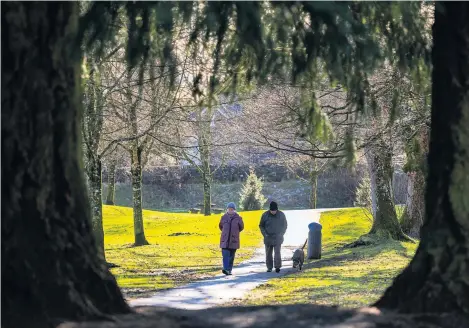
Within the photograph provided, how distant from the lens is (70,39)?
5.11 meters

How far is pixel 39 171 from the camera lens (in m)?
4.95

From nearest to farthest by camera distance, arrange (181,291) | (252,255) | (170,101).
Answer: (181,291) < (170,101) < (252,255)

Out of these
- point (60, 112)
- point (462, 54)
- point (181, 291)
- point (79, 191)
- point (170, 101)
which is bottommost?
point (181, 291)

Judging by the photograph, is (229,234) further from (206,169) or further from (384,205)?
(206,169)

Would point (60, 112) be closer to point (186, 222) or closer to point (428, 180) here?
point (428, 180)

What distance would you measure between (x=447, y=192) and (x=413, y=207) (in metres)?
21.5

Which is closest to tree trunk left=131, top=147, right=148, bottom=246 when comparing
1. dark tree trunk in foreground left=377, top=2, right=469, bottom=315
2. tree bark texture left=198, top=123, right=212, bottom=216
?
tree bark texture left=198, top=123, right=212, bottom=216

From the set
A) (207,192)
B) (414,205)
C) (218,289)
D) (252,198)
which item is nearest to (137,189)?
(414,205)

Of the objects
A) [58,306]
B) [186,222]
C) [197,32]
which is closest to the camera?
[58,306]

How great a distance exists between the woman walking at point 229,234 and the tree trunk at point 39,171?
10612 millimetres

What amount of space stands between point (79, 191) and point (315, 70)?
2378 millimetres

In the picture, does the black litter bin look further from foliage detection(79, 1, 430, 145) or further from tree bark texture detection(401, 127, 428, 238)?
foliage detection(79, 1, 430, 145)

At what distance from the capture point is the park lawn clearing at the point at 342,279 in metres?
11.1

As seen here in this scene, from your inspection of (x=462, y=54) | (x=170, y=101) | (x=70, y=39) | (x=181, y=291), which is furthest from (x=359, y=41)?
(x=170, y=101)
